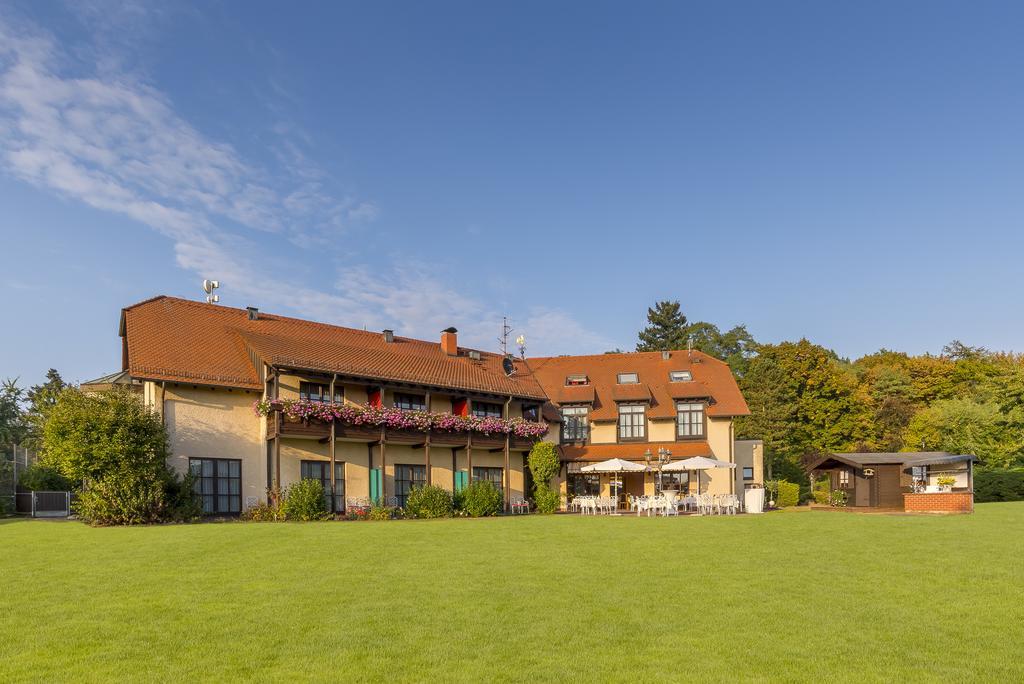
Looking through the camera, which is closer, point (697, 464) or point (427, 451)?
point (427, 451)

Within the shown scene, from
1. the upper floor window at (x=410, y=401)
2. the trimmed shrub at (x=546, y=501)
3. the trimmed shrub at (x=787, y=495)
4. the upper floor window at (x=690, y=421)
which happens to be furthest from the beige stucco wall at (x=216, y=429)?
the trimmed shrub at (x=787, y=495)

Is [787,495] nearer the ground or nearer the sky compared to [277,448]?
nearer the ground

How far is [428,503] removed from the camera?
26469mm

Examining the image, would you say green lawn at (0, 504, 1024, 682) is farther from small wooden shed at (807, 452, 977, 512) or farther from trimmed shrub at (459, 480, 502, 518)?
small wooden shed at (807, 452, 977, 512)

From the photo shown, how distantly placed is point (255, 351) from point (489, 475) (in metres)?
11.2

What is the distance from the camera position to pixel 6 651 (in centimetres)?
773

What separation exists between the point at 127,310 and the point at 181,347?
2344mm

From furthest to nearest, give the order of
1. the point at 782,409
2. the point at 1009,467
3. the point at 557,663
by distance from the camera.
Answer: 1. the point at 782,409
2. the point at 1009,467
3. the point at 557,663

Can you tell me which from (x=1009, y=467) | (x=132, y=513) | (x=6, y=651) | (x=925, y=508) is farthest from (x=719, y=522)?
(x=1009, y=467)

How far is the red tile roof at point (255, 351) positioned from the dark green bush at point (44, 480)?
681cm

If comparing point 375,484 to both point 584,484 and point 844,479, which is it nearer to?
point 584,484

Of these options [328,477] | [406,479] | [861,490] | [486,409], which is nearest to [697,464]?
[486,409]

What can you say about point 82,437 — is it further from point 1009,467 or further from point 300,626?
point 1009,467

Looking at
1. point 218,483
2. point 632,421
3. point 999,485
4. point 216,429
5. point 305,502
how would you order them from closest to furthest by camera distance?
point 305,502
point 218,483
point 216,429
point 632,421
point 999,485
